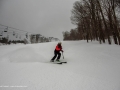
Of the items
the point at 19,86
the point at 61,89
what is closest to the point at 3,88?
the point at 19,86

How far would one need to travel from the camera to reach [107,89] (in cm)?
315

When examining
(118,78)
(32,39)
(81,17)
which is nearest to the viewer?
(118,78)

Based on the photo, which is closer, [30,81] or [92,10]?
[30,81]

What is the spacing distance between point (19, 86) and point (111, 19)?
15437 mm

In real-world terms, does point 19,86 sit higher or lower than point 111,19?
lower

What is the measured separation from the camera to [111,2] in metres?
12.4

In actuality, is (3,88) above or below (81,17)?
below

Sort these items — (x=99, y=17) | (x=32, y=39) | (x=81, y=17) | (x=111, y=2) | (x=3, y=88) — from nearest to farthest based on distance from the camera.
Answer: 1. (x=3, y=88)
2. (x=111, y=2)
3. (x=99, y=17)
4. (x=81, y=17)
5. (x=32, y=39)

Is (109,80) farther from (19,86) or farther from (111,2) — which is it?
(111,2)

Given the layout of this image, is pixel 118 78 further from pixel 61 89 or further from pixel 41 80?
pixel 41 80

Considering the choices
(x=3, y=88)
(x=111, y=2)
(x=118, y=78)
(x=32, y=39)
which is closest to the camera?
(x=3, y=88)

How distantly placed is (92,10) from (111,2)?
11.2 feet

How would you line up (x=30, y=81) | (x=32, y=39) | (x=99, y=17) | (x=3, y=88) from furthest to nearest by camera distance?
(x=32, y=39) < (x=99, y=17) < (x=30, y=81) < (x=3, y=88)

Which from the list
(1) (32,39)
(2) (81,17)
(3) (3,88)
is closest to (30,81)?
(3) (3,88)
